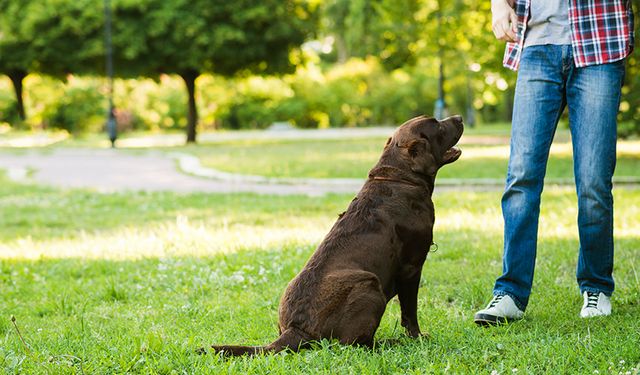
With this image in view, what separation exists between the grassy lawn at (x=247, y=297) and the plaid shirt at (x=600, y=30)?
1372mm

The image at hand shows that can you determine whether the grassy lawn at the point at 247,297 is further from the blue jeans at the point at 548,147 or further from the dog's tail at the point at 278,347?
the blue jeans at the point at 548,147

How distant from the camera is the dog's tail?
3523 millimetres

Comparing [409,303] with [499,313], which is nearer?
[409,303]

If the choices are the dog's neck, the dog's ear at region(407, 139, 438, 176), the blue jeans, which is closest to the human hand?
the blue jeans

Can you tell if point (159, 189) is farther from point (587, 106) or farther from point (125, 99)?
point (125, 99)

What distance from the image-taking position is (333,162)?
1769 cm

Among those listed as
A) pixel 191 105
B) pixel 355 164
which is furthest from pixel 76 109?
pixel 355 164

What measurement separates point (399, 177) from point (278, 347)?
3.33 ft

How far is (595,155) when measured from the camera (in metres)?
4.17

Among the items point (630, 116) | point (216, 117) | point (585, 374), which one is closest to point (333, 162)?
point (630, 116)

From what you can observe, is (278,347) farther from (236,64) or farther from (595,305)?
(236,64)

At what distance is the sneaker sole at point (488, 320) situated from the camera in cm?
413

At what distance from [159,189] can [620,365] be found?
11290 mm

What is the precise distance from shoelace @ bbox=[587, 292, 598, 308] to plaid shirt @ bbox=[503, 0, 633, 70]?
1.24 metres
